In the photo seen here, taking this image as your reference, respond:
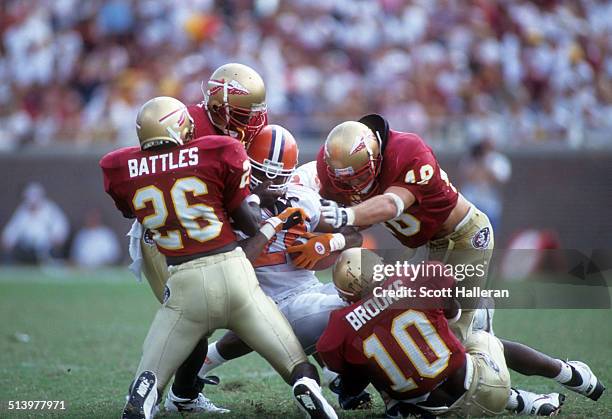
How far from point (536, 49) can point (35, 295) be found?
696 centimetres

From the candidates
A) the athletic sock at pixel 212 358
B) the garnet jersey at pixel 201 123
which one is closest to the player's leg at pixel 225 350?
the athletic sock at pixel 212 358

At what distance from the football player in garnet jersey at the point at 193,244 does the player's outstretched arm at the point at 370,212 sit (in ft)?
1.47

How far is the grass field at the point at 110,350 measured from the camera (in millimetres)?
4930

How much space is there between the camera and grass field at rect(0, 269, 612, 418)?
4930 mm

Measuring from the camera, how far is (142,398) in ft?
13.4

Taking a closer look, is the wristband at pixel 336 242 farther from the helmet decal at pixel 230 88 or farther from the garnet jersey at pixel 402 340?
the helmet decal at pixel 230 88

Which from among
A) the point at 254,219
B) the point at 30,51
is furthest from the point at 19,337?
the point at 30,51

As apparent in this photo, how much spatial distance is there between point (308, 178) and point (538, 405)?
66.9 inches

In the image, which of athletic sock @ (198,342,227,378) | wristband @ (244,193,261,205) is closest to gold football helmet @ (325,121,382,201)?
wristband @ (244,193,261,205)

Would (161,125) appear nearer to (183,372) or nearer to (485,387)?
(183,372)

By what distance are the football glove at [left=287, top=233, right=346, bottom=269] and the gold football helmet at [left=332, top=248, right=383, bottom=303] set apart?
12.0 inches

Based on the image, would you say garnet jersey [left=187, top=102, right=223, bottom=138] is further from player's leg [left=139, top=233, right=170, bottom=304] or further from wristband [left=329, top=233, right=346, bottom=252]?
wristband [left=329, top=233, right=346, bottom=252]

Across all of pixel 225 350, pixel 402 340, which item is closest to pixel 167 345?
pixel 225 350

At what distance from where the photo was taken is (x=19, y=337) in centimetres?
716
